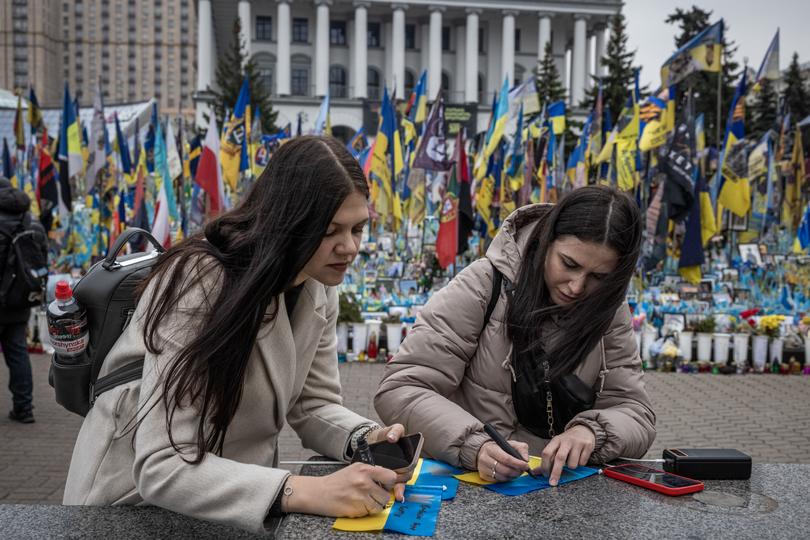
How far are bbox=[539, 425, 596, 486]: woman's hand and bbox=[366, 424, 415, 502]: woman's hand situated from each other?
1.24 ft

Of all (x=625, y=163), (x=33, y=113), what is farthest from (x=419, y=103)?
(x=33, y=113)

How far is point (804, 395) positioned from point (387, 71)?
54417 millimetres

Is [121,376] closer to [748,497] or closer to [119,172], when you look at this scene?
[748,497]

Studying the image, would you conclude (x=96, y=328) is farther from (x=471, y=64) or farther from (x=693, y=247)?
(x=471, y=64)

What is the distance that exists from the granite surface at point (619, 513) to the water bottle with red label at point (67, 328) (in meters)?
0.62

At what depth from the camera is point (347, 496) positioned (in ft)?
4.77

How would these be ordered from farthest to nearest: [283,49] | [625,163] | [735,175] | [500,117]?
[283,49]
[500,117]
[625,163]
[735,175]

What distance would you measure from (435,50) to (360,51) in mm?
6174

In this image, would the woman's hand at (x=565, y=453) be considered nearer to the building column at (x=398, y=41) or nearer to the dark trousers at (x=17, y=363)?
the dark trousers at (x=17, y=363)

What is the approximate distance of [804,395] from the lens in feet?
24.6

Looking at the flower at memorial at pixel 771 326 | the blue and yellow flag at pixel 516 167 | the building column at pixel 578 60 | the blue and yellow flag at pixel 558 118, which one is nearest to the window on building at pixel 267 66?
the building column at pixel 578 60

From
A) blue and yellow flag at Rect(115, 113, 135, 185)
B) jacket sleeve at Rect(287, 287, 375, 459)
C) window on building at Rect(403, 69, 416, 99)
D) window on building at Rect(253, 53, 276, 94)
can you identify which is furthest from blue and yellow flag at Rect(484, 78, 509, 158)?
window on building at Rect(403, 69, 416, 99)

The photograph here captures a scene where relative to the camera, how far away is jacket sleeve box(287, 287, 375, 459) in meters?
1.98

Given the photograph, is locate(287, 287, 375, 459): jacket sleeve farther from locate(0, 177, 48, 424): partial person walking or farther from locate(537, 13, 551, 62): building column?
locate(537, 13, 551, 62): building column
